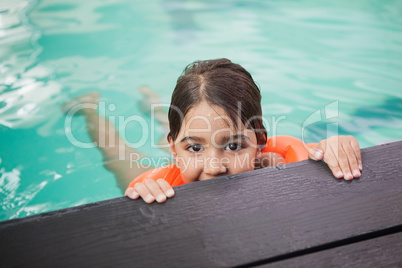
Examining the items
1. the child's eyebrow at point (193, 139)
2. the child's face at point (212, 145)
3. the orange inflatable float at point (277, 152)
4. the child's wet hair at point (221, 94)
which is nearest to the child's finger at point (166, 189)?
the child's face at point (212, 145)

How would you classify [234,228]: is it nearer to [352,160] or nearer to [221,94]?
[352,160]

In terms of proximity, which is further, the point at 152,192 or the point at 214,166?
the point at 214,166

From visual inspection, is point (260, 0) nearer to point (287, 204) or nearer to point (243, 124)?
point (243, 124)

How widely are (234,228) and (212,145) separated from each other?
2.49 feet

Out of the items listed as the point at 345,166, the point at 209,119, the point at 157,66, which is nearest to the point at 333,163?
the point at 345,166

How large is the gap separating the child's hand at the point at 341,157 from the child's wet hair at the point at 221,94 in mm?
543

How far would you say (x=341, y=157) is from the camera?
124 centimetres

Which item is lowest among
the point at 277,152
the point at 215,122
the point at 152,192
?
the point at 277,152

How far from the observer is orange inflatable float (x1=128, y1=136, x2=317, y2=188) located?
233 centimetres

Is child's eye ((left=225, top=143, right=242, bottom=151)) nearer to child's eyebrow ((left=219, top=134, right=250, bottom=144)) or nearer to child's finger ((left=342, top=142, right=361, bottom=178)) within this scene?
child's eyebrow ((left=219, top=134, right=250, bottom=144))

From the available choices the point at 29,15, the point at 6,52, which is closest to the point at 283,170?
the point at 6,52

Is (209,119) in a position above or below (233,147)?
above

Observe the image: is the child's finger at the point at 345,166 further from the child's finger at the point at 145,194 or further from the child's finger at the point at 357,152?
the child's finger at the point at 145,194

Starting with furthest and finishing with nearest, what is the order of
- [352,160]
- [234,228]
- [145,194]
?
[352,160]
[145,194]
[234,228]
